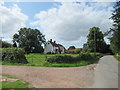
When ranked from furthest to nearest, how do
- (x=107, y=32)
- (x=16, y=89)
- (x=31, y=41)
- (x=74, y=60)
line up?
(x=31, y=41) → (x=107, y=32) → (x=74, y=60) → (x=16, y=89)

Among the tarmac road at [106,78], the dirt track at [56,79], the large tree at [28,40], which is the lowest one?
the tarmac road at [106,78]

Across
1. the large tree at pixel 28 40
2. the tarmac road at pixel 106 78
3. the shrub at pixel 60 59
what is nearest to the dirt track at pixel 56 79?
the tarmac road at pixel 106 78

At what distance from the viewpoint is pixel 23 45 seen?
53781 mm

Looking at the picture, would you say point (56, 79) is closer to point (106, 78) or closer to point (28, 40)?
point (106, 78)

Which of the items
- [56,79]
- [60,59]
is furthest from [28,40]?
[56,79]

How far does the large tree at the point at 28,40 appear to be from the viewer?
53.2 metres

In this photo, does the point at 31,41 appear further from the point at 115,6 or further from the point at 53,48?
the point at 115,6

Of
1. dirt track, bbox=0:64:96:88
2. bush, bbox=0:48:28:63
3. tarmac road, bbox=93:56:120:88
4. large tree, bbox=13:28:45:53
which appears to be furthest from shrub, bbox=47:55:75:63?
large tree, bbox=13:28:45:53

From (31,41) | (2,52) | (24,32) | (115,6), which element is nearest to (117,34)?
(115,6)

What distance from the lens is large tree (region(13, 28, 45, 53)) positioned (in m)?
53.2

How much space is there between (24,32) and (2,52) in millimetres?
41969

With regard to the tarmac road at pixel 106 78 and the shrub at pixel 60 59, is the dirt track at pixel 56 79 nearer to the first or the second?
the tarmac road at pixel 106 78

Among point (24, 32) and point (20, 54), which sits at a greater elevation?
point (24, 32)

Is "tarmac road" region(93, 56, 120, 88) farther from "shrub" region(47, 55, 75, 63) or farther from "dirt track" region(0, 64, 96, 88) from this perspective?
"shrub" region(47, 55, 75, 63)
